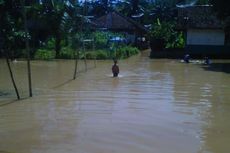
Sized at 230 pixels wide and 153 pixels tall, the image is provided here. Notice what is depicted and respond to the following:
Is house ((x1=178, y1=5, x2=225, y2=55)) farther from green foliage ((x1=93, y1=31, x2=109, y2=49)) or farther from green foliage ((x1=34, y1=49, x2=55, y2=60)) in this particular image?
green foliage ((x1=34, y1=49, x2=55, y2=60))

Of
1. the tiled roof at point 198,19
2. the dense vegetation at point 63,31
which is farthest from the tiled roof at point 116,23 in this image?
the tiled roof at point 198,19

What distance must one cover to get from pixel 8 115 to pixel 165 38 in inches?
1163

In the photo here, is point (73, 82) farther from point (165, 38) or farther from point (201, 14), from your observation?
point (201, 14)

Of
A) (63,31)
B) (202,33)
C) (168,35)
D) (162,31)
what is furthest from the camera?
(202,33)

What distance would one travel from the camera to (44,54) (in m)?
37.5

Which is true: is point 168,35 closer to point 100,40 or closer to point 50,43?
point 100,40

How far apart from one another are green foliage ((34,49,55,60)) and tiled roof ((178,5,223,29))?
11.9 m

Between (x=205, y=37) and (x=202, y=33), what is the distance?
456 mm

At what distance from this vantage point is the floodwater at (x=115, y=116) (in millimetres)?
9602

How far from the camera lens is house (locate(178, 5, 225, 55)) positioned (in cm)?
4053

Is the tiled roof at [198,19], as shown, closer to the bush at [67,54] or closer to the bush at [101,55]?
the bush at [101,55]

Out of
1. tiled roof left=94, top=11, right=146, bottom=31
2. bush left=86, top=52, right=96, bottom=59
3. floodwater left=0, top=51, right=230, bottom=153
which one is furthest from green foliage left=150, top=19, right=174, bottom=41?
floodwater left=0, top=51, right=230, bottom=153

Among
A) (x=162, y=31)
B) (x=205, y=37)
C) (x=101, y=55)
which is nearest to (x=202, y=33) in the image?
(x=205, y=37)

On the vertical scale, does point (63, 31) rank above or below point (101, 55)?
above
